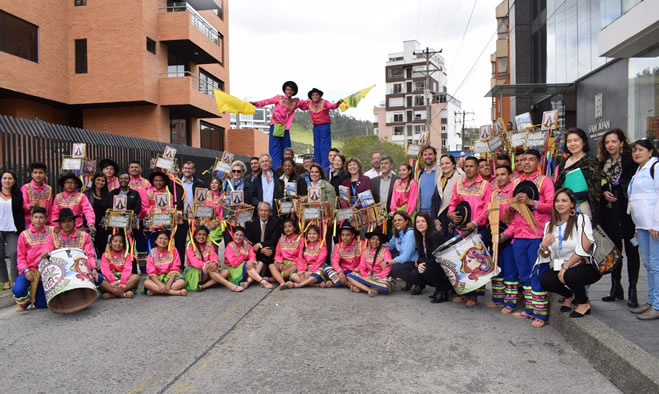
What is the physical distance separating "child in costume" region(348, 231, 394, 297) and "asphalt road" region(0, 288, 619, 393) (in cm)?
37

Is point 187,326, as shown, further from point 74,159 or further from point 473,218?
point 74,159

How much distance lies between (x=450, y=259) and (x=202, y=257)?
12.4ft

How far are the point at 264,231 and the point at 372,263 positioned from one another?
6.62ft

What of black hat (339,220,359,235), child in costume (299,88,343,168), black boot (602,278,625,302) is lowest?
black boot (602,278,625,302)

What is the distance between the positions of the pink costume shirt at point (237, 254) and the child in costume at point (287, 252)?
1.33ft

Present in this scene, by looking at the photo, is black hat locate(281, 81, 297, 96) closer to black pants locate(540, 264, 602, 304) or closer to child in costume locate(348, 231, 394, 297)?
child in costume locate(348, 231, 394, 297)

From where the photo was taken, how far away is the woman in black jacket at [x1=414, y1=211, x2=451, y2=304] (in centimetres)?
663

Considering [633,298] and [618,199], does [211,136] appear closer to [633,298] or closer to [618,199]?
[618,199]

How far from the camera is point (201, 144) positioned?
101 feet

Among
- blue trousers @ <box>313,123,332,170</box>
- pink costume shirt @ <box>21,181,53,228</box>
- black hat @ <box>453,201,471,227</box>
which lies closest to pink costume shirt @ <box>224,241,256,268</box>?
pink costume shirt @ <box>21,181,53,228</box>

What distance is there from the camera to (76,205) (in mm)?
7723

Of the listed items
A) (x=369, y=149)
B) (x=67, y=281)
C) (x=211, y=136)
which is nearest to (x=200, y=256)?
(x=67, y=281)

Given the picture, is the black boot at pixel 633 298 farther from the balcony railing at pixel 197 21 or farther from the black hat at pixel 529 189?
the balcony railing at pixel 197 21

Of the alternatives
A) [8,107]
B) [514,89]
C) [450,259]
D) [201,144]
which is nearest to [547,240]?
[450,259]
